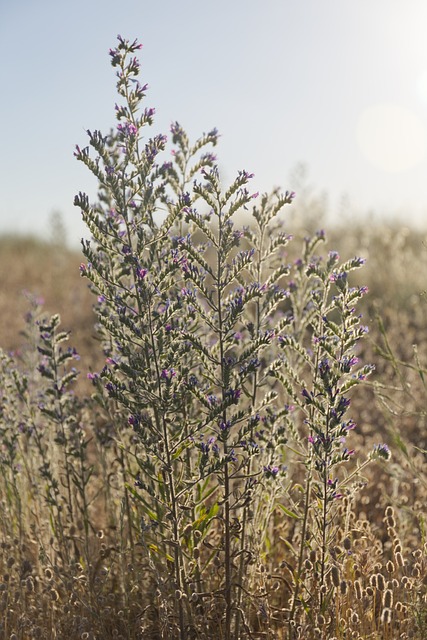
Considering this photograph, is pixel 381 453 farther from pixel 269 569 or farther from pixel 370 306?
pixel 269 569

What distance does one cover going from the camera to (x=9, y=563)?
3.36 m

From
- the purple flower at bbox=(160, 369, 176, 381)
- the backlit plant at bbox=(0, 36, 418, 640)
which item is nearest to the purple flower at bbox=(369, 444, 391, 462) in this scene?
the backlit plant at bbox=(0, 36, 418, 640)

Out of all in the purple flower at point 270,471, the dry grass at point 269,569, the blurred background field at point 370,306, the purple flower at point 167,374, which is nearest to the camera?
the purple flower at point 167,374

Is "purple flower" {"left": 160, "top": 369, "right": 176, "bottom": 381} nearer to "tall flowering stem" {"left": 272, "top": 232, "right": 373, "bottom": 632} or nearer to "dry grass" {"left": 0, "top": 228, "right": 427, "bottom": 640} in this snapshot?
"tall flowering stem" {"left": 272, "top": 232, "right": 373, "bottom": 632}

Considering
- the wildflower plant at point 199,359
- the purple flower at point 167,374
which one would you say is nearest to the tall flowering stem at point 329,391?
the wildflower plant at point 199,359

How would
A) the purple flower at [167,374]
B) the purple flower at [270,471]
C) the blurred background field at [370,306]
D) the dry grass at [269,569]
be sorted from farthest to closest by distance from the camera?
the blurred background field at [370,306] → the dry grass at [269,569] → the purple flower at [270,471] → the purple flower at [167,374]

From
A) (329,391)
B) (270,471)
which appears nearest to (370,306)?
(329,391)

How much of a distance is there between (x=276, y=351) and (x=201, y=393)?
5.08 feet

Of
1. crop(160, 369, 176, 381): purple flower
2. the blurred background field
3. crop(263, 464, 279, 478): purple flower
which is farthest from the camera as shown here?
the blurred background field

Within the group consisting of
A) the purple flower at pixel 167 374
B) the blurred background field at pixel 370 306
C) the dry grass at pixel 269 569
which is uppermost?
the blurred background field at pixel 370 306

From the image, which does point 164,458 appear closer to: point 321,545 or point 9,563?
point 321,545

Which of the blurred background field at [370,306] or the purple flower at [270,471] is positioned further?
the blurred background field at [370,306]

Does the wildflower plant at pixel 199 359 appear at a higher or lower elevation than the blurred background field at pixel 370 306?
lower

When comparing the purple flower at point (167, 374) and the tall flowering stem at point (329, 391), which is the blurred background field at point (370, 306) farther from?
the purple flower at point (167, 374)
